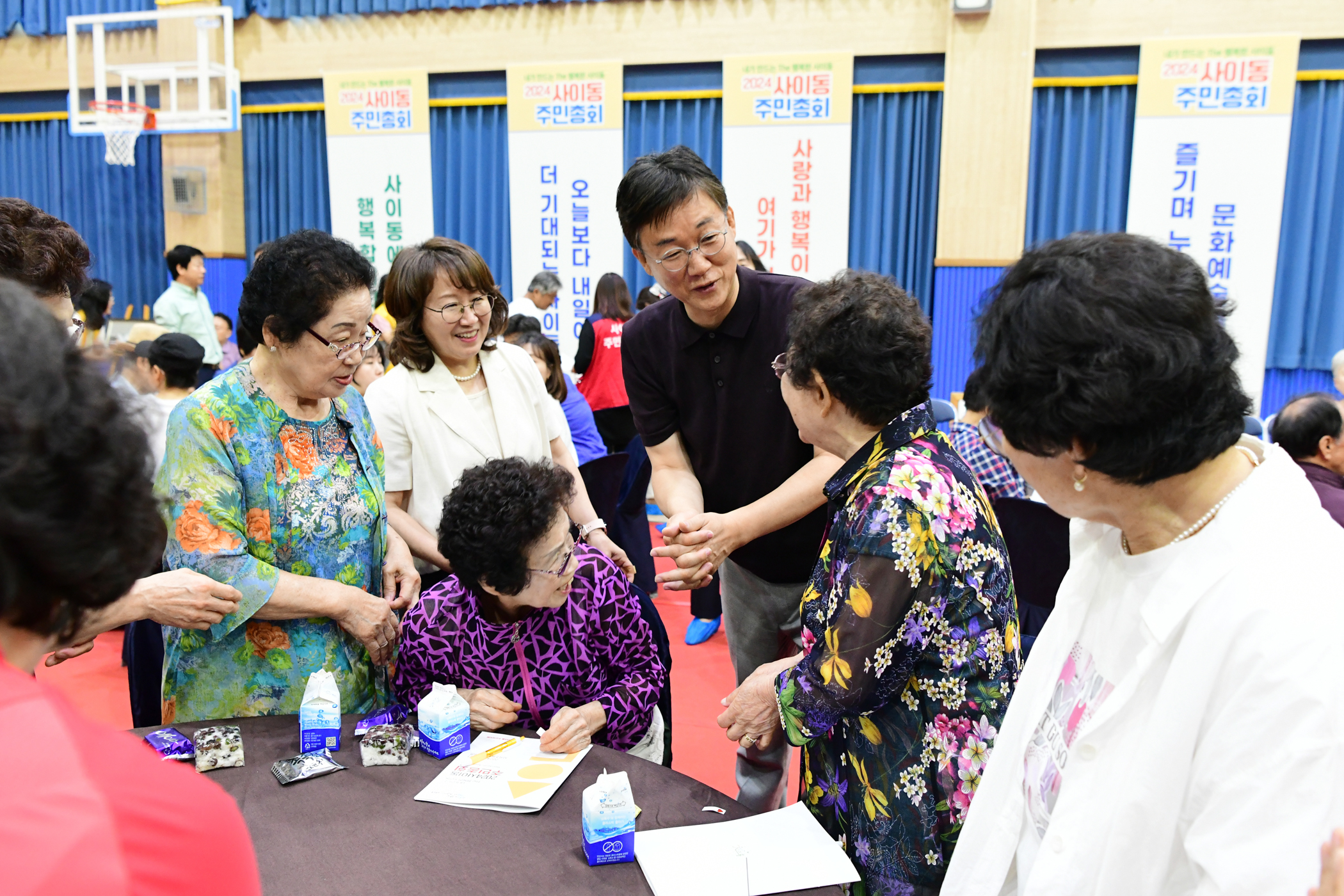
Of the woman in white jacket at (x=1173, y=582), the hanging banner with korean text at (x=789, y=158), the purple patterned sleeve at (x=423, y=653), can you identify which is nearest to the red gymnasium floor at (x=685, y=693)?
the purple patterned sleeve at (x=423, y=653)

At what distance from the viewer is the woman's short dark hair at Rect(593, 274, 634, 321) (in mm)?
5520

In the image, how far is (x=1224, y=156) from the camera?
18.7 ft

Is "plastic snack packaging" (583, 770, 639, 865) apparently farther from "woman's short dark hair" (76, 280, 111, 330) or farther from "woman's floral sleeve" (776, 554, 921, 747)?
"woman's short dark hair" (76, 280, 111, 330)

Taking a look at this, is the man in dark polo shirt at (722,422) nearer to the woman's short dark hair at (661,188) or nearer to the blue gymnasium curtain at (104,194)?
the woman's short dark hair at (661,188)

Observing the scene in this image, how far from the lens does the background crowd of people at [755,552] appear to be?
0.56m

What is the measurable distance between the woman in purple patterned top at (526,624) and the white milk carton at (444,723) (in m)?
0.13

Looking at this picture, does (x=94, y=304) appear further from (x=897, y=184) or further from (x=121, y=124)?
(x=897, y=184)

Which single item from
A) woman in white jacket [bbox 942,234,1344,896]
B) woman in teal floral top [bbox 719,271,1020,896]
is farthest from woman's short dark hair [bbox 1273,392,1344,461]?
woman in white jacket [bbox 942,234,1344,896]

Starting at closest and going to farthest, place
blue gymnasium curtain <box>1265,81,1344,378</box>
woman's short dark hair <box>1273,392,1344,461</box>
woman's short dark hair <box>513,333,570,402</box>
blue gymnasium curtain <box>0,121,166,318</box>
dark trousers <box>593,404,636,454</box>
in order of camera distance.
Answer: woman's short dark hair <box>1273,392,1344,461</box>
woman's short dark hair <box>513,333,570,402</box>
dark trousers <box>593,404,636,454</box>
blue gymnasium curtain <box>1265,81,1344,378</box>
blue gymnasium curtain <box>0,121,166,318</box>

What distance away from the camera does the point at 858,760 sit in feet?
4.36

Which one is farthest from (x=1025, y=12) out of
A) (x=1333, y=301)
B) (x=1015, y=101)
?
(x=1333, y=301)

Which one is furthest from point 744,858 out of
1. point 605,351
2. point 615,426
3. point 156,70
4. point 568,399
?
point 156,70

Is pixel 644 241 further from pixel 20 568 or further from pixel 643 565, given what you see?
pixel 643 565

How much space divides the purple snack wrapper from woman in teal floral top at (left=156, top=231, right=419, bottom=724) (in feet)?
0.49
